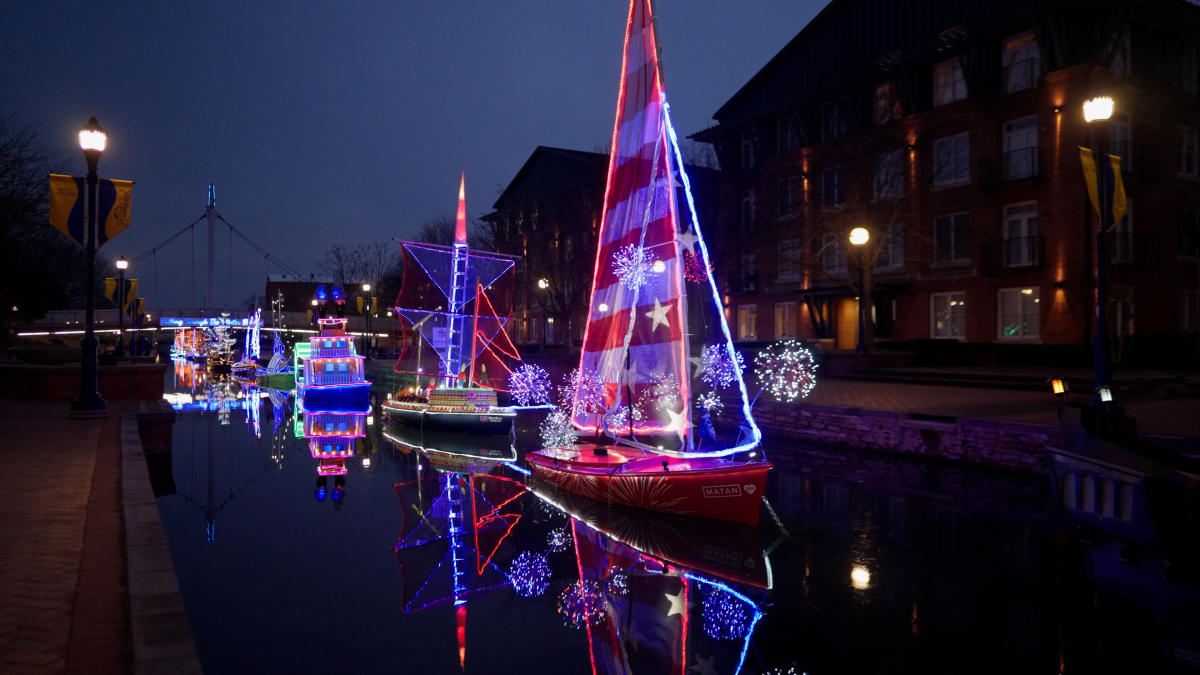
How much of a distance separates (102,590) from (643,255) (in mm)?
8688

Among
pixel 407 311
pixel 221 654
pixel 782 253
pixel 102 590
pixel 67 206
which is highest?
pixel 782 253

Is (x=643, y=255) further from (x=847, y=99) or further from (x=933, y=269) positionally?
(x=847, y=99)

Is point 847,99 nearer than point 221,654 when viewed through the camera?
No

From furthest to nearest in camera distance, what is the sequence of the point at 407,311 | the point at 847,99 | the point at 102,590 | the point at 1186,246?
the point at 847,99
the point at 1186,246
the point at 407,311
the point at 102,590

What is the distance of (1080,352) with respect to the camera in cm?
2703

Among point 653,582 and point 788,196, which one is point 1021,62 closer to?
point 788,196

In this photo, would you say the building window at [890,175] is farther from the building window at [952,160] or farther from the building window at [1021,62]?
the building window at [1021,62]

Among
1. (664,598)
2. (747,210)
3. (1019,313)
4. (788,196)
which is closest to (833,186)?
(788,196)

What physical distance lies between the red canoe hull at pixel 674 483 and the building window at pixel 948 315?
24309mm

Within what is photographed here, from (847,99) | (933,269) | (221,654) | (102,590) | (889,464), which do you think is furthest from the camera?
(847,99)

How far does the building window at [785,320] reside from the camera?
41.3 metres

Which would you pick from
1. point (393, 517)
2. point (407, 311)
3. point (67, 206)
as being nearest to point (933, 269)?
point (407, 311)

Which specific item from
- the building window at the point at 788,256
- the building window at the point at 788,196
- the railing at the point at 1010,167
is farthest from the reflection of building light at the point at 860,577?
the building window at the point at 788,196

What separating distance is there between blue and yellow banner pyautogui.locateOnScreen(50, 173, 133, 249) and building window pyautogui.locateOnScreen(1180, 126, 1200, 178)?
118 ft
